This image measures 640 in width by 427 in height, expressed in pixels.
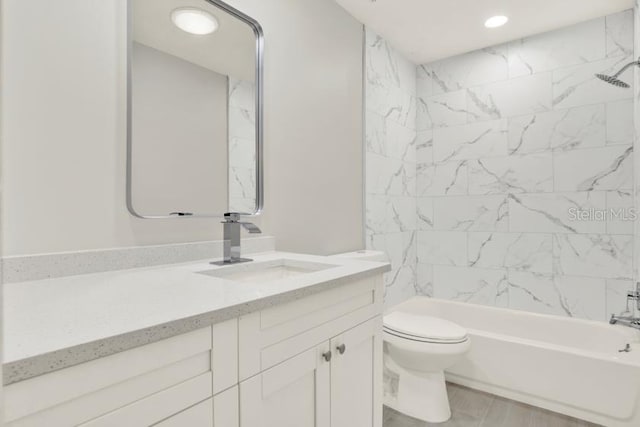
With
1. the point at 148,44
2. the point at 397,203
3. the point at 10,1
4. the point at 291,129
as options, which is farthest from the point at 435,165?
the point at 10,1

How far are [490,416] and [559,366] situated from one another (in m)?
0.49

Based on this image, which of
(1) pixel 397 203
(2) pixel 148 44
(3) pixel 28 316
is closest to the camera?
(3) pixel 28 316

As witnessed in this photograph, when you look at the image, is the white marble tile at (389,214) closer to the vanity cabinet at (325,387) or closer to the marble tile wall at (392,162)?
the marble tile wall at (392,162)

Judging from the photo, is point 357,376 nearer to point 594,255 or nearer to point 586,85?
point 594,255

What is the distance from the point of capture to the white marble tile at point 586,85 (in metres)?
2.39

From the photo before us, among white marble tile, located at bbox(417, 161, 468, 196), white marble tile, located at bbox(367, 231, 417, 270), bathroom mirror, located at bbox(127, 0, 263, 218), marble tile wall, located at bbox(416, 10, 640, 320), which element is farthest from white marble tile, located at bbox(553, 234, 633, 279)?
bathroom mirror, located at bbox(127, 0, 263, 218)

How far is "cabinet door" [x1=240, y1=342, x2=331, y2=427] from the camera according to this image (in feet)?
2.95

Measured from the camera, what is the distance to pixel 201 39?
1491 millimetres

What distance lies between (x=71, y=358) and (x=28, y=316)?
23 centimetres

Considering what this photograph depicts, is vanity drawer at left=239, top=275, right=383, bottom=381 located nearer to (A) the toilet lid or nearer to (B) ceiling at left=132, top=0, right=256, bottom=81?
(A) the toilet lid

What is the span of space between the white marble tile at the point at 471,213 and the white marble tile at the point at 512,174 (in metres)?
0.08

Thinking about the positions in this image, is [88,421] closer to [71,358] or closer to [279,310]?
[71,358]

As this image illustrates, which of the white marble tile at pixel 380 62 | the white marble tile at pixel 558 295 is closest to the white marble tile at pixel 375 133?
the white marble tile at pixel 380 62

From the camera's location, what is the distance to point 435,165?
3131 millimetres
